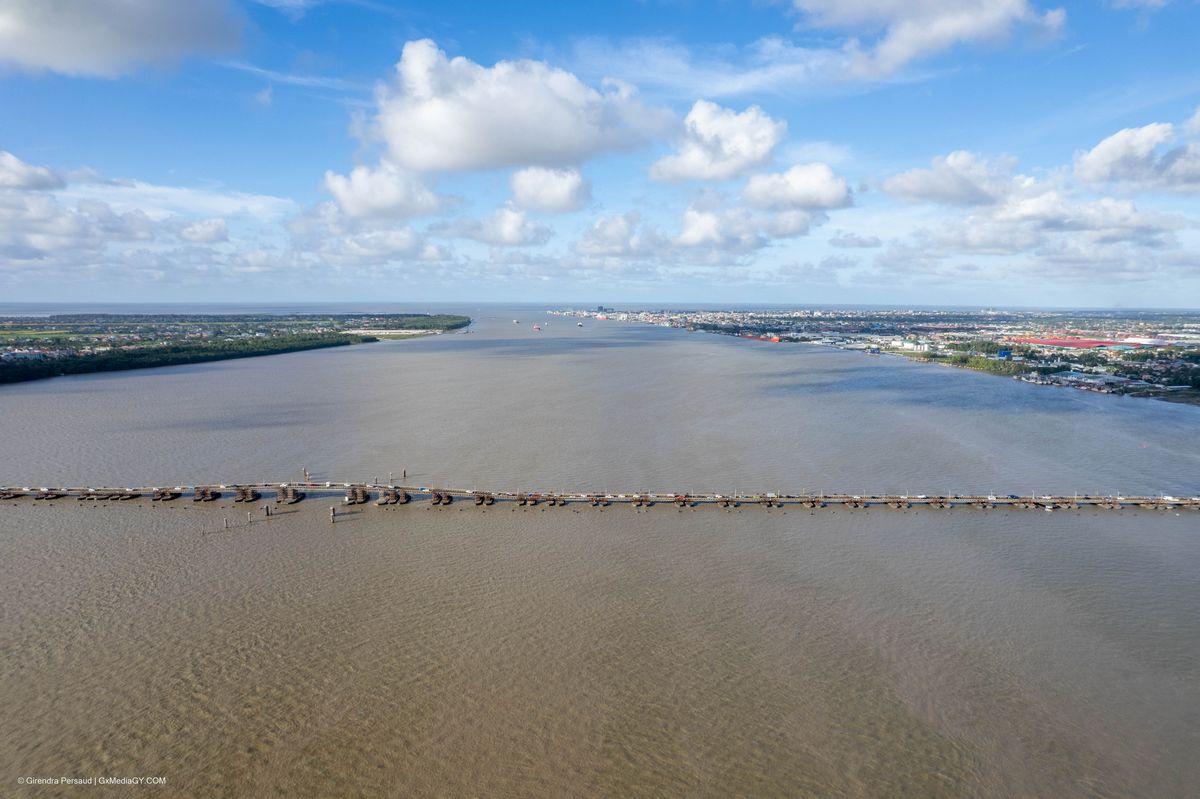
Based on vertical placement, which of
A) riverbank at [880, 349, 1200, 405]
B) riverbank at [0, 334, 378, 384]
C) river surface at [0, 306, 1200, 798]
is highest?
riverbank at [0, 334, 378, 384]

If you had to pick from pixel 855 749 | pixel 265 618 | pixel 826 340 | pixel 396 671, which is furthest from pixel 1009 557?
pixel 826 340

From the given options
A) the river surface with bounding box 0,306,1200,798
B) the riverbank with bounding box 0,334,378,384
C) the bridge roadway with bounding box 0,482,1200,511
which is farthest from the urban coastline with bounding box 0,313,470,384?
the bridge roadway with bounding box 0,482,1200,511

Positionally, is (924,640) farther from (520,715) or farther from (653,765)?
(520,715)

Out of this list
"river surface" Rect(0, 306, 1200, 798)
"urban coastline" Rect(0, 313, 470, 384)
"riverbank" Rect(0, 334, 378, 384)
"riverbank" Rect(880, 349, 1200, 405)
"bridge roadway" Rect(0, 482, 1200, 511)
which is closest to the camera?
"river surface" Rect(0, 306, 1200, 798)

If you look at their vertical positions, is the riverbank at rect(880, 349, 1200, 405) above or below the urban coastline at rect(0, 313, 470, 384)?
below

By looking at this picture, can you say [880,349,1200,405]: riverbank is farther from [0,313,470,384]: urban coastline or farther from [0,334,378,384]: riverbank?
[0,334,378,384]: riverbank

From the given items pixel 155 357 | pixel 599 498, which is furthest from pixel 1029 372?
pixel 155 357
